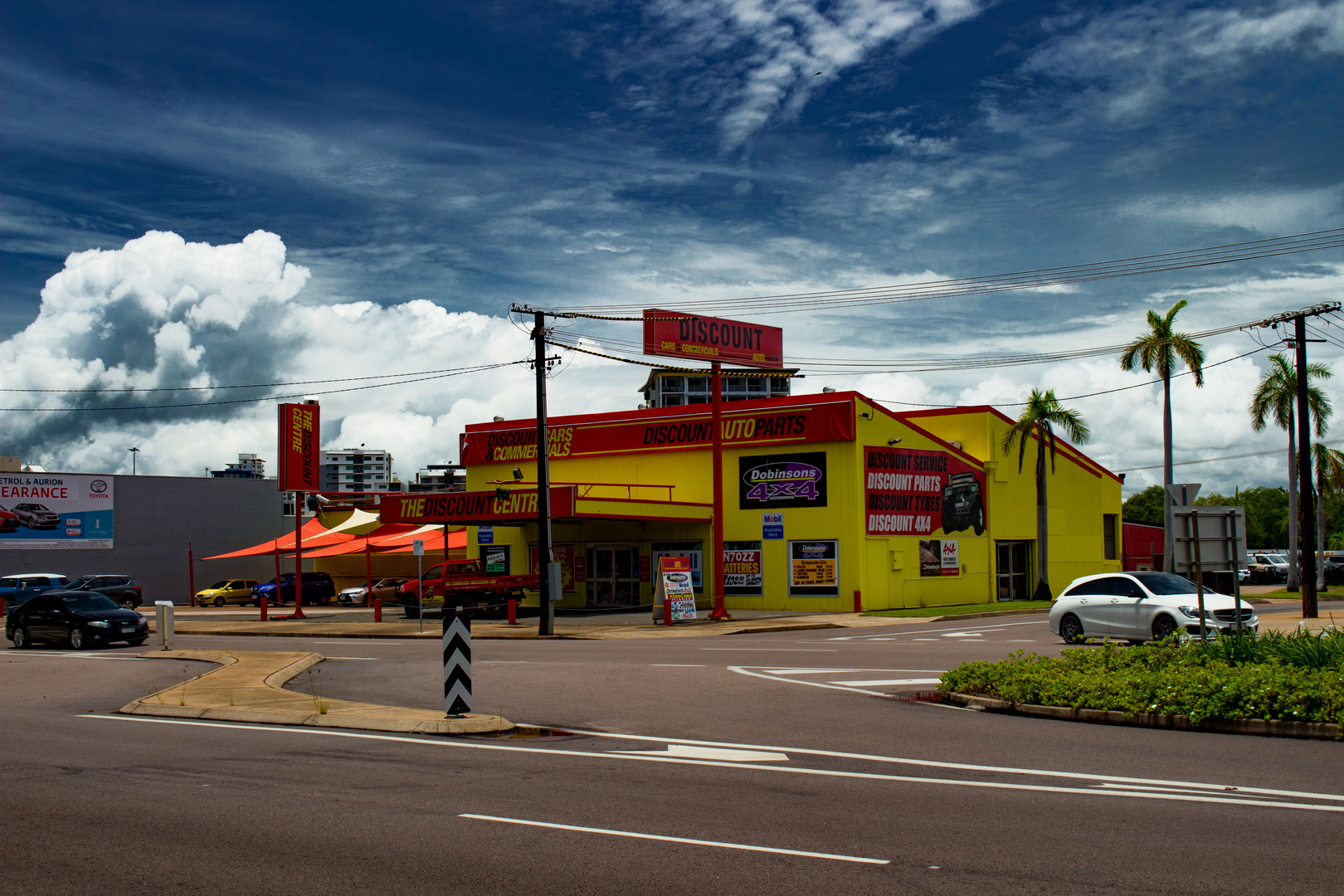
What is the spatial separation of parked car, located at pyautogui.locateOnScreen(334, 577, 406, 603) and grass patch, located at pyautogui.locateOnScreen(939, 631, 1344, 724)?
107 feet

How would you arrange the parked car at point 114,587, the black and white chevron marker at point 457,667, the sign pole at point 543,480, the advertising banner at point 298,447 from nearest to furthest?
the black and white chevron marker at point 457,667 < the sign pole at point 543,480 < the advertising banner at point 298,447 < the parked car at point 114,587

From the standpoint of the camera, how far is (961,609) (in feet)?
120

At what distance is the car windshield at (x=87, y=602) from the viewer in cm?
2677

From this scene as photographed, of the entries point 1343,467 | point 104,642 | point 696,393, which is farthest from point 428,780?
point 696,393

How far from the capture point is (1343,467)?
5291 centimetres

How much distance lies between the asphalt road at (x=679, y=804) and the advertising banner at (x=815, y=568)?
2107cm

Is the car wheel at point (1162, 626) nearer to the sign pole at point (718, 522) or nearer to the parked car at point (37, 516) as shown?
the sign pole at point (718, 522)

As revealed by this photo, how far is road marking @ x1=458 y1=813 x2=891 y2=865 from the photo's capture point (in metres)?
6.37

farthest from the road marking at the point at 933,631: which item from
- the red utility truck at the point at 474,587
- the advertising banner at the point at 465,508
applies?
the red utility truck at the point at 474,587

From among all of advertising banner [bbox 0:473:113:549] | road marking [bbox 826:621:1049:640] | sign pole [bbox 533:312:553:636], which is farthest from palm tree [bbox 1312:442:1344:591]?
advertising banner [bbox 0:473:113:549]

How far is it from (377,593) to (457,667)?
36.9 metres

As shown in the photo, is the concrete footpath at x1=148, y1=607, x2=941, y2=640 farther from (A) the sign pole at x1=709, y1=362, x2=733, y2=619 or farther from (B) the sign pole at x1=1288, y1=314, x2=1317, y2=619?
(B) the sign pole at x1=1288, y1=314, x2=1317, y2=619

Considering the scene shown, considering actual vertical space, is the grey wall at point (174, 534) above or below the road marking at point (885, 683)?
above

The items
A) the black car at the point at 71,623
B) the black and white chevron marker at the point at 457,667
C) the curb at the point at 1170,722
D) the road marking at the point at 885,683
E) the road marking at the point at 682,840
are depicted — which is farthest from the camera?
the black car at the point at 71,623
